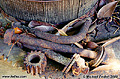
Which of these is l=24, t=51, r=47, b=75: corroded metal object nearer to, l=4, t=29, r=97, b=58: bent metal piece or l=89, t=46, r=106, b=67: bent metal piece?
l=4, t=29, r=97, b=58: bent metal piece

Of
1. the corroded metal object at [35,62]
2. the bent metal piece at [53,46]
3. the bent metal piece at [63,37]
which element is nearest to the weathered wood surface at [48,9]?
the bent metal piece at [63,37]

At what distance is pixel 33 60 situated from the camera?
5.33 ft

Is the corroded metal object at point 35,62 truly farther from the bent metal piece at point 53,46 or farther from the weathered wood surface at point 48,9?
the weathered wood surface at point 48,9

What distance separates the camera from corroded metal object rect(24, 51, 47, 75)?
4.99 feet

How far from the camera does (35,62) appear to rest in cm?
160

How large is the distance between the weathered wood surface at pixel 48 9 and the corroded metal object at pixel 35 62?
500mm

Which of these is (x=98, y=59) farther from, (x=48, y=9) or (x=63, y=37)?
(x=48, y=9)

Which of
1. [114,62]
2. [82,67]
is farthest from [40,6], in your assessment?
[114,62]

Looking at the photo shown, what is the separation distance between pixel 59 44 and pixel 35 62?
12.9 inches

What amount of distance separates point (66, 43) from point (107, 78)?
0.57 metres

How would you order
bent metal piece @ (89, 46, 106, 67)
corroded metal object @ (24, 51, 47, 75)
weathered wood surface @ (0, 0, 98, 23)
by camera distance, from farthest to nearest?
weathered wood surface @ (0, 0, 98, 23), bent metal piece @ (89, 46, 106, 67), corroded metal object @ (24, 51, 47, 75)

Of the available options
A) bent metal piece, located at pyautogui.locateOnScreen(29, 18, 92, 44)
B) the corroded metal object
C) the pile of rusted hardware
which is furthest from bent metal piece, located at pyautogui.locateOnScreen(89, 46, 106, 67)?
the corroded metal object

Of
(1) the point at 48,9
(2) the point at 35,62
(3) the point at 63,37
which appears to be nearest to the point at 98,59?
(3) the point at 63,37

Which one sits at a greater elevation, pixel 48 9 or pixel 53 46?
pixel 48 9
